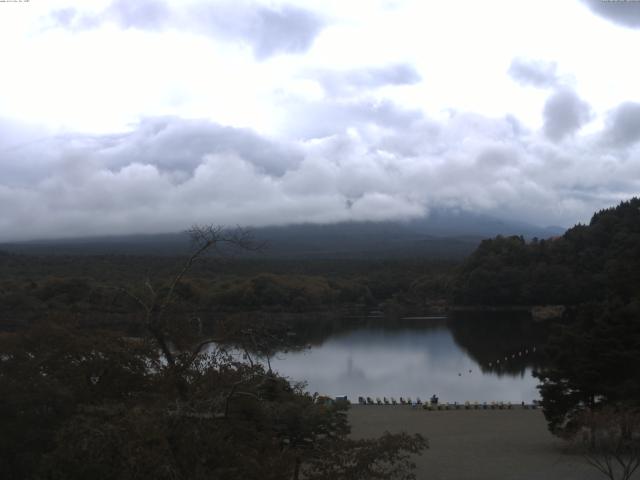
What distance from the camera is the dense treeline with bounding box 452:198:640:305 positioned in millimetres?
43156

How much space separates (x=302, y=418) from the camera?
370 inches

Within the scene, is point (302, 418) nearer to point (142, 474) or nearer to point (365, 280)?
point (142, 474)

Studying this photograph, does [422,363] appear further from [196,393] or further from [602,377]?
[196,393]

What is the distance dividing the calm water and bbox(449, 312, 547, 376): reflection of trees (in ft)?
0.13

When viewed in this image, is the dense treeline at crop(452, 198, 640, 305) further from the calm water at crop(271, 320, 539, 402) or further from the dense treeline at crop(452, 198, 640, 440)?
the calm water at crop(271, 320, 539, 402)

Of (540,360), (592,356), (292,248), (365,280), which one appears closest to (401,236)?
(292,248)

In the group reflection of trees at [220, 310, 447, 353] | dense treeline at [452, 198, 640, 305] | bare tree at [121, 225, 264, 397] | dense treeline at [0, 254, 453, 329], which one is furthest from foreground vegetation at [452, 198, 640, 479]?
dense treeline at [452, 198, 640, 305]

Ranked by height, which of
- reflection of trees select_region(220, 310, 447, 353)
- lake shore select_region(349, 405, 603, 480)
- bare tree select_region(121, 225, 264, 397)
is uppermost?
bare tree select_region(121, 225, 264, 397)

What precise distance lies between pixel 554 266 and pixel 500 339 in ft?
45.8

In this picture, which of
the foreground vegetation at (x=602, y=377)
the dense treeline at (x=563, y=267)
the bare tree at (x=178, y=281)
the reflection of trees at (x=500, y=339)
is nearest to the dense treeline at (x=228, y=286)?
the dense treeline at (x=563, y=267)

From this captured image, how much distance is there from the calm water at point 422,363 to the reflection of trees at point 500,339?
1.5 inches

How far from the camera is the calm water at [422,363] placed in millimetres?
21859

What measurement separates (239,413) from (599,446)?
7.07 m

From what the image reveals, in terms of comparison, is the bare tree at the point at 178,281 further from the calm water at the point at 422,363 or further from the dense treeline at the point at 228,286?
the dense treeline at the point at 228,286
